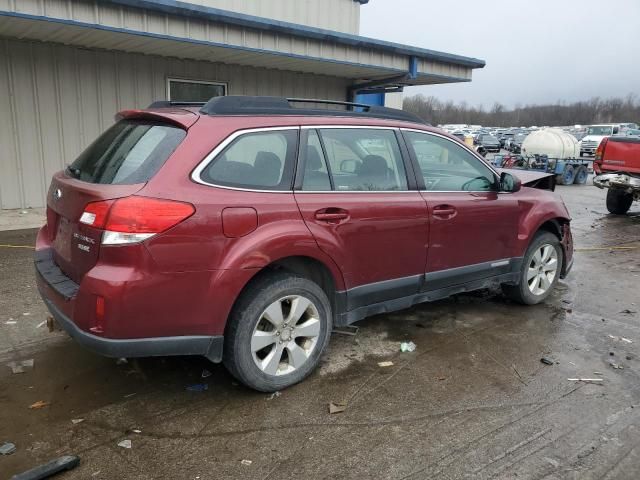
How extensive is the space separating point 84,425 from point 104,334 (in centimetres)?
61

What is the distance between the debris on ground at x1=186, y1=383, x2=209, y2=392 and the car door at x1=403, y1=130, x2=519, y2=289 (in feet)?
6.08

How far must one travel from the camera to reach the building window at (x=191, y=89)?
971 centimetres

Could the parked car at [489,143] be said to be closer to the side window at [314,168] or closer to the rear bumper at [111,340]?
the side window at [314,168]

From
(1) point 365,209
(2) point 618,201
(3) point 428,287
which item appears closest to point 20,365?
(1) point 365,209

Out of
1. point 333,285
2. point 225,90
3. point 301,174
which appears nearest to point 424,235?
point 333,285

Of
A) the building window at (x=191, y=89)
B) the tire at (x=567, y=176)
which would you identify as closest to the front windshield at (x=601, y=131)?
the tire at (x=567, y=176)

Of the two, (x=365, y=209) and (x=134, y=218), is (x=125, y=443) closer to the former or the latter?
(x=134, y=218)

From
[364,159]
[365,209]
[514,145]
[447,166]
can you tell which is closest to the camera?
[365,209]

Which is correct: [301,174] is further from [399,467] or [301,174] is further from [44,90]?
[44,90]

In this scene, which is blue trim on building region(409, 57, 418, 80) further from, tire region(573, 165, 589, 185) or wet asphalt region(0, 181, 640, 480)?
tire region(573, 165, 589, 185)

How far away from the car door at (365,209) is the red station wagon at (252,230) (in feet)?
0.04

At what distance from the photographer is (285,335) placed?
338cm

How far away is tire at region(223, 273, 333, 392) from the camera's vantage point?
10.4 ft

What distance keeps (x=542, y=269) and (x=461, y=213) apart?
1.52m
